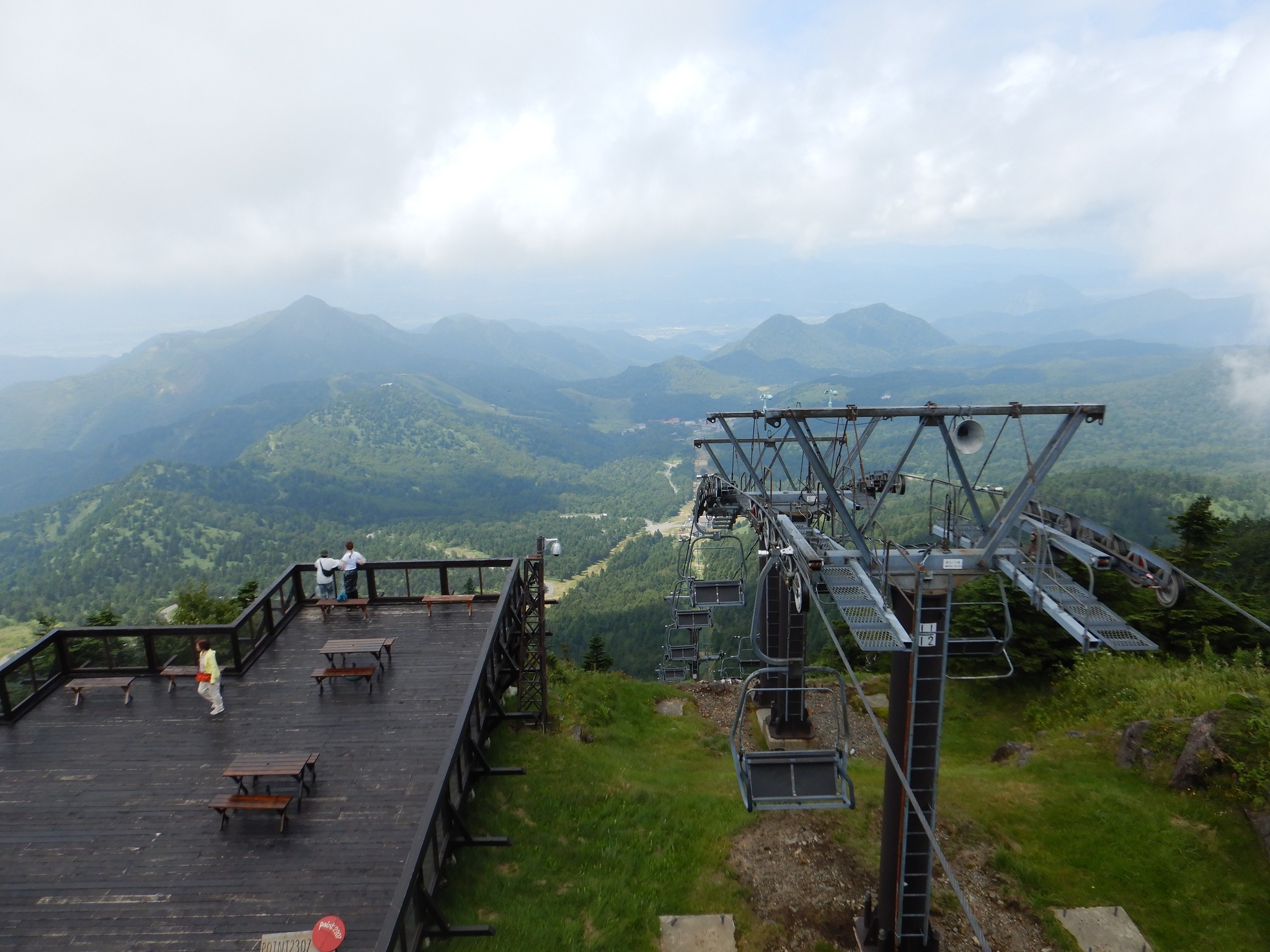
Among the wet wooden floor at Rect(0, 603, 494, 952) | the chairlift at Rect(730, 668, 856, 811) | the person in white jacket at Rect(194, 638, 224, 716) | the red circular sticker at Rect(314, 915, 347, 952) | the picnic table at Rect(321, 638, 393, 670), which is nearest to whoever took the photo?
the red circular sticker at Rect(314, 915, 347, 952)

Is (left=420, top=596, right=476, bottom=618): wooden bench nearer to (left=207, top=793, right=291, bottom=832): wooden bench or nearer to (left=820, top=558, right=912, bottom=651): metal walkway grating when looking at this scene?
(left=207, top=793, right=291, bottom=832): wooden bench

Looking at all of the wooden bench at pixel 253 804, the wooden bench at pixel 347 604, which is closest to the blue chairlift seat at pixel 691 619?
the wooden bench at pixel 347 604

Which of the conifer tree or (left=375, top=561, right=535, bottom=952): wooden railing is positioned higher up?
(left=375, top=561, right=535, bottom=952): wooden railing

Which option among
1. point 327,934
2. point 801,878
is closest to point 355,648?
Answer: point 327,934

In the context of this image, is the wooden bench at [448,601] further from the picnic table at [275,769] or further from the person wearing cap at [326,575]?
the picnic table at [275,769]

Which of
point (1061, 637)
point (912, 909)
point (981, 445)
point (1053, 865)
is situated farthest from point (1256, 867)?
point (1061, 637)

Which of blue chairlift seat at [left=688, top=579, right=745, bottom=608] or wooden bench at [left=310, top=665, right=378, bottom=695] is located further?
blue chairlift seat at [left=688, top=579, right=745, bottom=608]

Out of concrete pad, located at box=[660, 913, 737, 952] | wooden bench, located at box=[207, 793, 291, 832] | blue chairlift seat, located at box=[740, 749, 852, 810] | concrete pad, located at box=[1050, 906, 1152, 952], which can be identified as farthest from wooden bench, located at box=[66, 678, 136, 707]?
concrete pad, located at box=[1050, 906, 1152, 952]

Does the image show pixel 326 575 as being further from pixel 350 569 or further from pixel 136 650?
pixel 136 650
